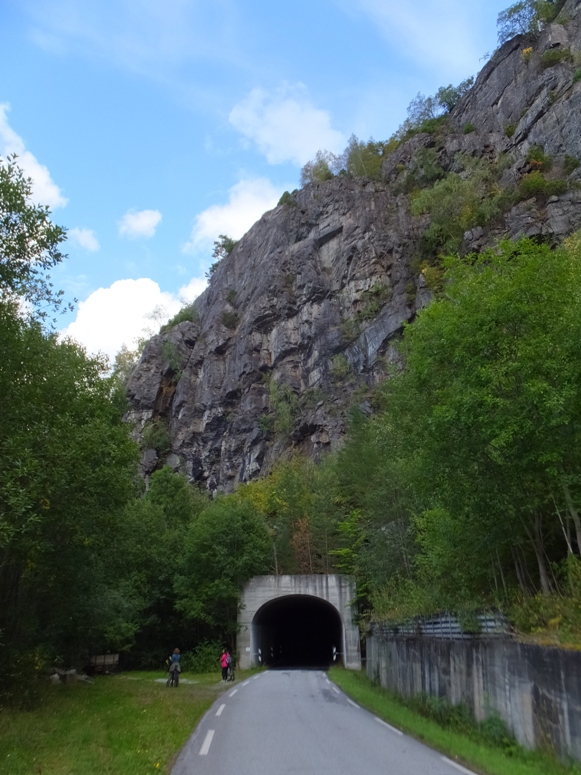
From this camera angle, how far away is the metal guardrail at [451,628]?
1098 cm

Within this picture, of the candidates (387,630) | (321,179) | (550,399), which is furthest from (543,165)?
(550,399)

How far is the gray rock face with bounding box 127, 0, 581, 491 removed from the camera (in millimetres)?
55406

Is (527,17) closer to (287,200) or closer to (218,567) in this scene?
(287,200)

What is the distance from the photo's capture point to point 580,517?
38.4 feet

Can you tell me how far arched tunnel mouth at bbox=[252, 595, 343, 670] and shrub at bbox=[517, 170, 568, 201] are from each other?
37392mm

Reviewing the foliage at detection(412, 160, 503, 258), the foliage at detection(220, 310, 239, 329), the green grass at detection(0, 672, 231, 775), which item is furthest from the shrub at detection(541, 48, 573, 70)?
the green grass at detection(0, 672, 231, 775)

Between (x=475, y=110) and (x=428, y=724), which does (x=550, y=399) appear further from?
(x=475, y=110)

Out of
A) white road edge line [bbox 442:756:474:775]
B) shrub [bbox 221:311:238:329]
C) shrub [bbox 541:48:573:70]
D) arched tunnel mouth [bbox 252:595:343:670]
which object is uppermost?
shrub [bbox 541:48:573:70]

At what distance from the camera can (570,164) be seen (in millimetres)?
49812

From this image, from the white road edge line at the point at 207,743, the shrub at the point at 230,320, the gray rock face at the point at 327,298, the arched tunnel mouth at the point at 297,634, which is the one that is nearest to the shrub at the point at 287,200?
the gray rock face at the point at 327,298

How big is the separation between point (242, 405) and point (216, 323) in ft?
50.5

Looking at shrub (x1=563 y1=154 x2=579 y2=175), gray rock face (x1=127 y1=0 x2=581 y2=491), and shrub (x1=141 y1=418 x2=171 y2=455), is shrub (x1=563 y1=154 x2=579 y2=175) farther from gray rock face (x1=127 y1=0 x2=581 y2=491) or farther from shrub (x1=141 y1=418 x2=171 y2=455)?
shrub (x1=141 y1=418 x2=171 y2=455)

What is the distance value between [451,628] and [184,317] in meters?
79.7

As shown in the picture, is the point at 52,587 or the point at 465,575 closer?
the point at 465,575
